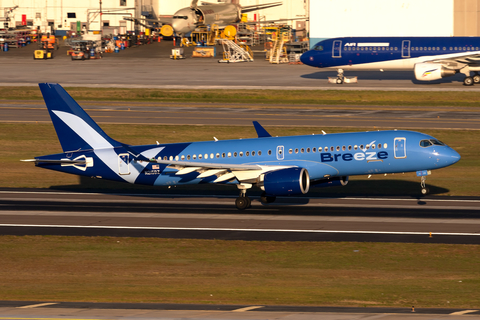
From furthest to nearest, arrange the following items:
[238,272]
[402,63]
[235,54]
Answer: [235,54]
[402,63]
[238,272]

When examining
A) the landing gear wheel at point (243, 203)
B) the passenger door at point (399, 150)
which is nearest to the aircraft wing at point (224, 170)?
the landing gear wheel at point (243, 203)

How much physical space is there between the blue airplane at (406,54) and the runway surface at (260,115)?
1639 cm

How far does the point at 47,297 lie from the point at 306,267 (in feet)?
36.0

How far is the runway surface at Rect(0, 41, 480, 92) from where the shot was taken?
99.6 metres

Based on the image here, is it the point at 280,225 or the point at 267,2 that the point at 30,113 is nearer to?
the point at 280,225

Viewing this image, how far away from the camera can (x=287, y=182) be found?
3903 cm

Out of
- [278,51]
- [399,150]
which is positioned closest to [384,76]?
[278,51]

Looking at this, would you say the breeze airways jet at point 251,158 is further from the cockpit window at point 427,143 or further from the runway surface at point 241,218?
the runway surface at point 241,218

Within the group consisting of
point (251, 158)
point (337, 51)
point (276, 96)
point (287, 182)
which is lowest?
point (287, 182)

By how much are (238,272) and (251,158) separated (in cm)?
1321

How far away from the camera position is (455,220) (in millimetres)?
38438

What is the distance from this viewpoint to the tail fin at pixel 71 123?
4353 centimetres

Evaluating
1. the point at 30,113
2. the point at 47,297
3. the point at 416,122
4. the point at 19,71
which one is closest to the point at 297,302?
the point at 47,297

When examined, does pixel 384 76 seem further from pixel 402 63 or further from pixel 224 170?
pixel 224 170
